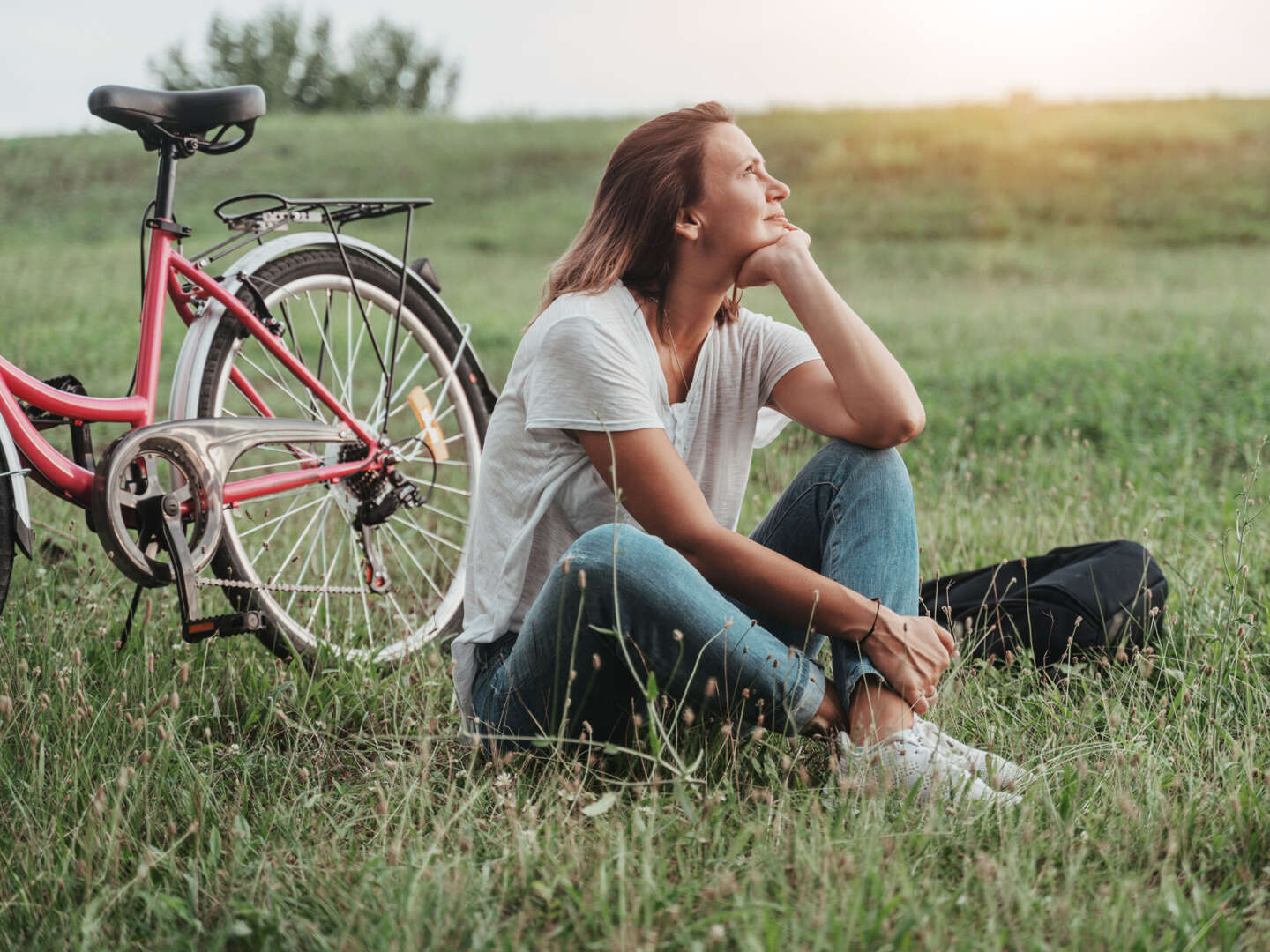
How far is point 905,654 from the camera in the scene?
2.10 m

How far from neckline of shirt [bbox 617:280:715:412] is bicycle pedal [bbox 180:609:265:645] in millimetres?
976

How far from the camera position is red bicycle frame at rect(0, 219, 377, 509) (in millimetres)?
2314

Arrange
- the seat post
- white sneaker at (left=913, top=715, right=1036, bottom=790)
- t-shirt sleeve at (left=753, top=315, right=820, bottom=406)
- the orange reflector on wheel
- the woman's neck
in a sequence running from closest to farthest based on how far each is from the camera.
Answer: white sneaker at (left=913, top=715, right=1036, bottom=790), the woman's neck, t-shirt sleeve at (left=753, top=315, right=820, bottom=406), the seat post, the orange reflector on wheel

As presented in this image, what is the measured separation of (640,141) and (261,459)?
11.6 feet

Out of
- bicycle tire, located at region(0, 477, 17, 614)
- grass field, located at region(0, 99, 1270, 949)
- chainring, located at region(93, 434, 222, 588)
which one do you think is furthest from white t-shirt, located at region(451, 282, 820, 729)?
bicycle tire, located at region(0, 477, 17, 614)

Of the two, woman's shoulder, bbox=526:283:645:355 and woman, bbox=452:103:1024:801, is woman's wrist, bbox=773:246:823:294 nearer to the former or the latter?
woman, bbox=452:103:1024:801

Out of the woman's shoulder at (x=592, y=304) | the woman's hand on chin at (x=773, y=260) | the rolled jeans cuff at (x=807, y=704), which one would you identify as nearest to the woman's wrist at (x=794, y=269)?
the woman's hand on chin at (x=773, y=260)

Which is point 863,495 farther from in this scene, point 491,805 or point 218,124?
point 218,124

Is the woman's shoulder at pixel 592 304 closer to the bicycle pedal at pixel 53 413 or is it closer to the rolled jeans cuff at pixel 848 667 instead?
the rolled jeans cuff at pixel 848 667

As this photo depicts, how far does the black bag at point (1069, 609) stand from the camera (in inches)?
106

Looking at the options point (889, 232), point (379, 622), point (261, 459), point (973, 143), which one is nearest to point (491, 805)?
point (379, 622)

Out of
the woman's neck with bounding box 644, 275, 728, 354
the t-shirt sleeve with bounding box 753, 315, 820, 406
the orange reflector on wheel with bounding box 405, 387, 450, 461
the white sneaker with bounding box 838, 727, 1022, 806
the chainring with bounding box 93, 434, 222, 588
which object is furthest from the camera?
the orange reflector on wheel with bounding box 405, 387, 450, 461

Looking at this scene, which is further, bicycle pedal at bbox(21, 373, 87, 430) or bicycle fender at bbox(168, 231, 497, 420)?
bicycle fender at bbox(168, 231, 497, 420)

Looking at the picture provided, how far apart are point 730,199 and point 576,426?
0.60 m
